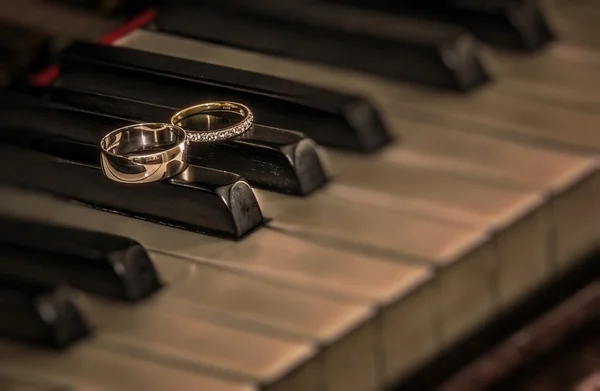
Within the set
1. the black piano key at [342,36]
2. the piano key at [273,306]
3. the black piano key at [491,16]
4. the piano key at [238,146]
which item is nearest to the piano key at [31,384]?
the piano key at [273,306]

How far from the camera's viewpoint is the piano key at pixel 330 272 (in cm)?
118

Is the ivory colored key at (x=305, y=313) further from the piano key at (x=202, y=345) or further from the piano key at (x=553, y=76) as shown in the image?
the piano key at (x=553, y=76)

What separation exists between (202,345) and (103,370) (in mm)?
79

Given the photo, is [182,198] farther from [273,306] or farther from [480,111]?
[480,111]

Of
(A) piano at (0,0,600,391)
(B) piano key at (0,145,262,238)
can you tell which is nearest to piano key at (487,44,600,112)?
(A) piano at (0,0,600,391)

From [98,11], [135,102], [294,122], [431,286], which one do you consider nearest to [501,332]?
[431,286]

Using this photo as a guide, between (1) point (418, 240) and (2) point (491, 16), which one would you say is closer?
(1) point (418, 240)

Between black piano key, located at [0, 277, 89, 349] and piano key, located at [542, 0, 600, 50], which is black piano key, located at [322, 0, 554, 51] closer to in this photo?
piano key, located at [542, 0, 600, 50]

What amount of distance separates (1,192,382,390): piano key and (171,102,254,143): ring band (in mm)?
88

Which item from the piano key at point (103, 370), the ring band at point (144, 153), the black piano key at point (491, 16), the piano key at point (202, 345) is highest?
the ring band at point (144, 153)

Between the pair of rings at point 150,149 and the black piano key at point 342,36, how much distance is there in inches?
13.6

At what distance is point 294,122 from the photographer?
4.56 ft

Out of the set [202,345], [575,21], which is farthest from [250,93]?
[575,21]

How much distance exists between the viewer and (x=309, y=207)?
131 centimetres
